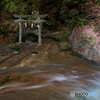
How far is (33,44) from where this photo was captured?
910 centimetres

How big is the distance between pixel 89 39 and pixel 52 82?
471 cm

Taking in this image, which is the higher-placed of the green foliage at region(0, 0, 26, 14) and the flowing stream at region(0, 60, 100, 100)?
the green foliage at region(0, 0, 26, 14)

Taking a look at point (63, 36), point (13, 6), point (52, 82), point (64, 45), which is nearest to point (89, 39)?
point (64, 45)

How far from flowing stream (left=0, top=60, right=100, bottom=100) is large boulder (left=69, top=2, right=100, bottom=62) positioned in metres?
1.02

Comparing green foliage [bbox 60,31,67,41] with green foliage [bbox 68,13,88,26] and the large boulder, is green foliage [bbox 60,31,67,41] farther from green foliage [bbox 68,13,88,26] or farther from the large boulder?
green foliage [bbox 68,13,88,26]

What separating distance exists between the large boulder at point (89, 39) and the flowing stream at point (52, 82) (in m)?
1.02

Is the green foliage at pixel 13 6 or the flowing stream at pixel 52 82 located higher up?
the green foliage at pixel 13 6

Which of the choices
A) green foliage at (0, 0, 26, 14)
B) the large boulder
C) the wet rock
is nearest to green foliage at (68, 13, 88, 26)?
the large boulder

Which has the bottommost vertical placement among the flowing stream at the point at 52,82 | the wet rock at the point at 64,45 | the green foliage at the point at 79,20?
the flowing stream at the point at 52,82

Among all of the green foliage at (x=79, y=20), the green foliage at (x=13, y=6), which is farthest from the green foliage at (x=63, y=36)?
the green foliage at (x=13, y=6)

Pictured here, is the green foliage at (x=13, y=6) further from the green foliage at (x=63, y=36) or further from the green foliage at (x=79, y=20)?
the green foliage at (x=79, y=20)

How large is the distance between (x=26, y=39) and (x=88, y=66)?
5557mm

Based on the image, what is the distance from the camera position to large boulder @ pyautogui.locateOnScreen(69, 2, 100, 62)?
24.5 feet

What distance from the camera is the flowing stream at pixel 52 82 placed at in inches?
156
